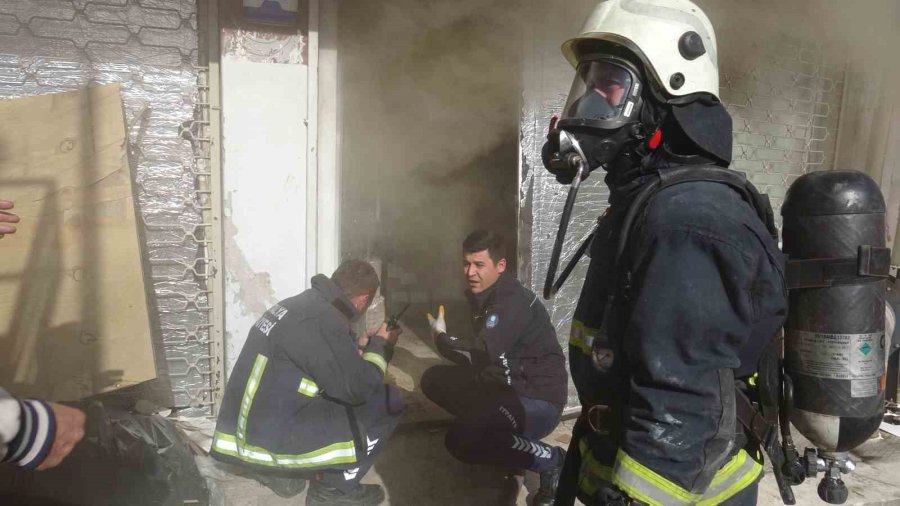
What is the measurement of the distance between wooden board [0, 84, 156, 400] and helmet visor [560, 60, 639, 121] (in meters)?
2.47

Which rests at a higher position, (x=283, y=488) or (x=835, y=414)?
(x=835, y=414)

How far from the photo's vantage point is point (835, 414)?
1594mm

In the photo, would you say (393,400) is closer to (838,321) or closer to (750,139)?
(838,321)

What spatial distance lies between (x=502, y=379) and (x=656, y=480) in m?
2.06

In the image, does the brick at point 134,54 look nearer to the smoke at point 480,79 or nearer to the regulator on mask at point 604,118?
the smoke at point 480,79

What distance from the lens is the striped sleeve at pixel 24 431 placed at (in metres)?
1.60

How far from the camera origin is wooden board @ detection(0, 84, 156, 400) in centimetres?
281

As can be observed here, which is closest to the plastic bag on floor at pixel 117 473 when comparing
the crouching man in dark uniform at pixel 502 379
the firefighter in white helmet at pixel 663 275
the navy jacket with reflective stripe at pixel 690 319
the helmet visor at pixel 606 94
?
the crouching man in dark uniform at pixel 502 379

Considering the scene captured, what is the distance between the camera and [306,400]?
111 inches

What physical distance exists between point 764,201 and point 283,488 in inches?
104

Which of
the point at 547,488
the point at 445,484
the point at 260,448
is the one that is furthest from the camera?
the point at 445,484

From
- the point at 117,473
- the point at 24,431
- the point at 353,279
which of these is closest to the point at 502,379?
the point at 353,279

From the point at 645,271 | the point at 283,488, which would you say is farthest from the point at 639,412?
the point at 283,488

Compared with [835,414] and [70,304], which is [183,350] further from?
[835,414]
